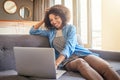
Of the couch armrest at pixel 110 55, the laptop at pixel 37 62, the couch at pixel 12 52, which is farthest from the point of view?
the couch armrest at pixel 110 55

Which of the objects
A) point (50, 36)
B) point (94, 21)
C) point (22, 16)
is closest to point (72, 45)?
point (50, 36)

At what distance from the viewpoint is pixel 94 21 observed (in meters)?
3.83

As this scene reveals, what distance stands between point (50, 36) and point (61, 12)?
29 centimetres

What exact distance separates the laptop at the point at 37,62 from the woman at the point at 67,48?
0.28m

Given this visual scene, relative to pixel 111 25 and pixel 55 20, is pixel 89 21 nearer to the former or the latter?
pixel 111 25

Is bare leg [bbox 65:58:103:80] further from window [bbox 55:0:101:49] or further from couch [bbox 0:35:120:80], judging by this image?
window [bbox 55:0:101:49]

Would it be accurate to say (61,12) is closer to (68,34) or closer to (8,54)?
(68,34)

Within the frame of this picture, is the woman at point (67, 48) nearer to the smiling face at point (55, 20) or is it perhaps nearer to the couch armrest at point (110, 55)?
the smiling face at point (55, 20)

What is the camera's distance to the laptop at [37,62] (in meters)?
1.46

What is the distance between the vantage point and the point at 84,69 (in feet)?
5.28

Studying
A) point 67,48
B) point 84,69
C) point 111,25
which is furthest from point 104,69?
point 111,25

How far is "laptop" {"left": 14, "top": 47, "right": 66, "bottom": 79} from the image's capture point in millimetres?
1456

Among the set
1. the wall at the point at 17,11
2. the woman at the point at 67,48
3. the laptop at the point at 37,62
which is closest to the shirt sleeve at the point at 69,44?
the woman at the point at 67,48

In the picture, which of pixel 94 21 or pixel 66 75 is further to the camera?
pixel 94 21
